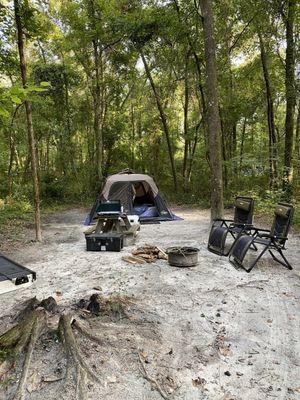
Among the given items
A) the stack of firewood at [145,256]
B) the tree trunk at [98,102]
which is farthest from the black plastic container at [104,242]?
the tree trunk at [98,102]

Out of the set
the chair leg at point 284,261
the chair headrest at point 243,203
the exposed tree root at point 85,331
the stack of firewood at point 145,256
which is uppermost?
the chair headrest at point 243,203

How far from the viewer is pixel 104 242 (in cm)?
584

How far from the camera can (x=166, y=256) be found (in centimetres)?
532

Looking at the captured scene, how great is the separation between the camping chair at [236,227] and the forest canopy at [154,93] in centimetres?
245

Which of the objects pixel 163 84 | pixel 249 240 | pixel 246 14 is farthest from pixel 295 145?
pixel 249 240

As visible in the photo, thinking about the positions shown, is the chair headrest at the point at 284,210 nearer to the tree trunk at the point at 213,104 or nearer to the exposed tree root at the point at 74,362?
the tree trunk at the point at 213,104

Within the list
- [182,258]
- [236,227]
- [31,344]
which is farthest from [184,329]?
[236,227]

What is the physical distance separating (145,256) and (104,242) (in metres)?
0.91

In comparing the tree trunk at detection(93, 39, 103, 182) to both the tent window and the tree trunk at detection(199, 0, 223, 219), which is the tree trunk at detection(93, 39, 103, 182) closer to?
the tent window

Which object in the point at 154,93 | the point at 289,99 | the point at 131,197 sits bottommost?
the point at 131,197

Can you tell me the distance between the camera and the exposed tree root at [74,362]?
2.18 meters

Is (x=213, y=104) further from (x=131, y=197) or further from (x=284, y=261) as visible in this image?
(x=284, y=261)

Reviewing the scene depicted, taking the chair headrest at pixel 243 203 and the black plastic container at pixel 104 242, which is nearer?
the chair headrest at pixel 243 203

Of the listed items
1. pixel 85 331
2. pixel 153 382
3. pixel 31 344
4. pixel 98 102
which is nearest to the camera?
pixel 153 382
